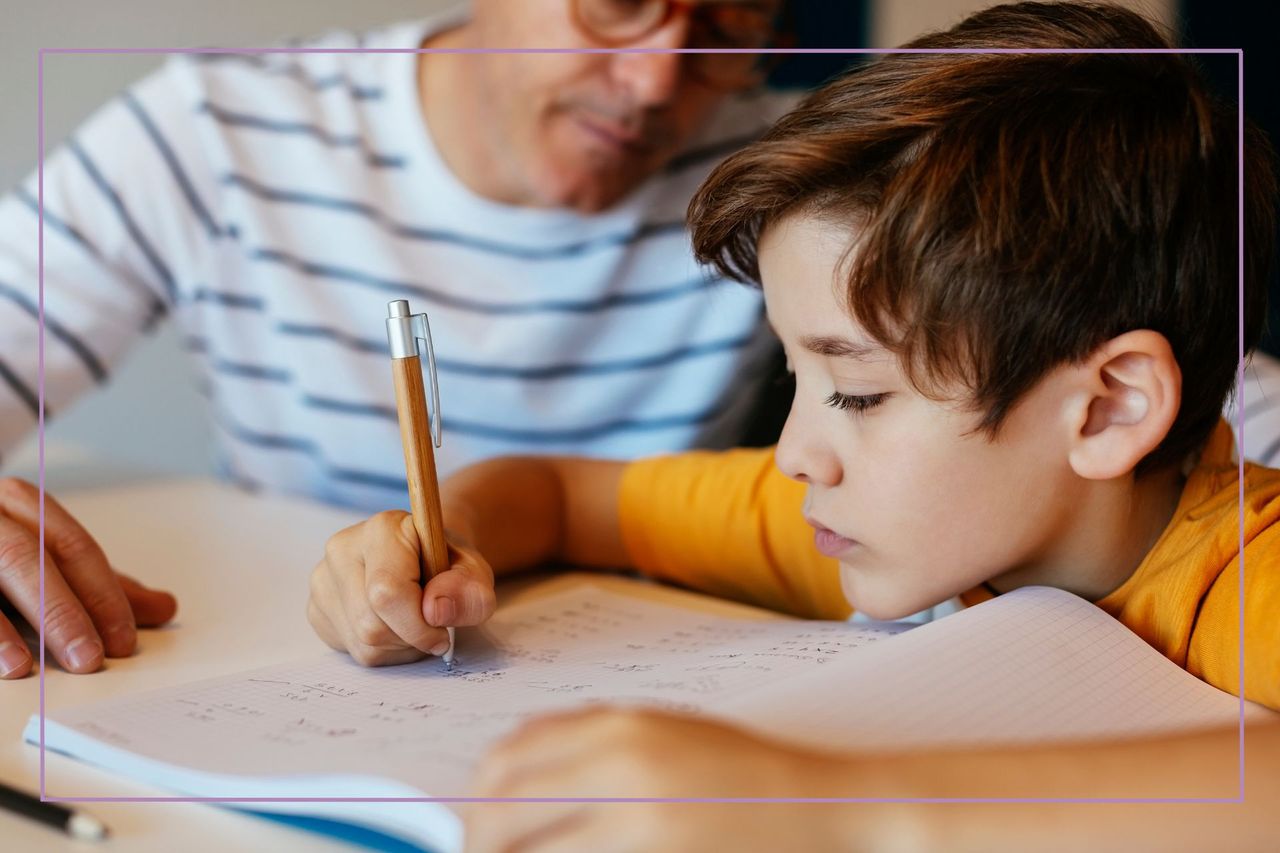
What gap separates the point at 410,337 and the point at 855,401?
159 millimetres

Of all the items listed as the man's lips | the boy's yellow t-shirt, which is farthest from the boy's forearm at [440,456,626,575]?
the man's lips

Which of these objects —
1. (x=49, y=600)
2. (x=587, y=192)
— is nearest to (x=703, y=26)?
(x=587, y=192)

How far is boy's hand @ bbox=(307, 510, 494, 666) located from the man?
0.26 meters

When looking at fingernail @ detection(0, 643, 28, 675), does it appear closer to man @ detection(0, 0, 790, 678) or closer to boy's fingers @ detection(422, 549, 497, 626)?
boy's fingers @ detection(422, 549, 497, 626)

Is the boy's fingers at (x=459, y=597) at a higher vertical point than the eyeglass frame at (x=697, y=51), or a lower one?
lower

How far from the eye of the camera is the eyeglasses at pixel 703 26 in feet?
2.41

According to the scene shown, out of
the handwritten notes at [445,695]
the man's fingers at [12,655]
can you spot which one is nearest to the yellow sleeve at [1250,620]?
the handwritten notes at [445,695]

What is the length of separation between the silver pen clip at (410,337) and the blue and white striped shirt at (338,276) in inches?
14.5

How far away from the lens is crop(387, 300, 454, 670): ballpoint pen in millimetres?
436

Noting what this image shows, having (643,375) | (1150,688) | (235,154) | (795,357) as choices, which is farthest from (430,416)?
A: (235,154)

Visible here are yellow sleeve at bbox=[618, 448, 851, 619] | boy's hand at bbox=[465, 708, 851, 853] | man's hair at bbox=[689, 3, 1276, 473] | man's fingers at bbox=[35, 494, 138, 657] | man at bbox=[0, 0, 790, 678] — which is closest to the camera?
boy's hand at bbox=[465, 708, 851, 853]

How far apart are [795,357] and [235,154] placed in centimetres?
62

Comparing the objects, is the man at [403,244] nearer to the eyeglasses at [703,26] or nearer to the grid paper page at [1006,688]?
the eyeglasses at [703,26]

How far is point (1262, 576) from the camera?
1.46ft
